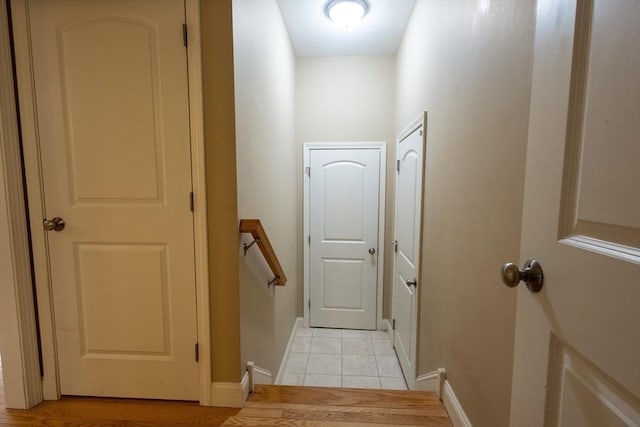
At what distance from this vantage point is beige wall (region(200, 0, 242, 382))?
1.41m

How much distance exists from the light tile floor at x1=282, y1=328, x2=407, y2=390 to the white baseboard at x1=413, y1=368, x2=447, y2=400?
0.51m

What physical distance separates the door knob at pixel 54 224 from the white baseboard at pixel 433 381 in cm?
214

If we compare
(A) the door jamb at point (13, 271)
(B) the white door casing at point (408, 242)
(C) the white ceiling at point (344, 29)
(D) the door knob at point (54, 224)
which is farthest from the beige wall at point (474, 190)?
(A) the door jamb at point (13, 271)

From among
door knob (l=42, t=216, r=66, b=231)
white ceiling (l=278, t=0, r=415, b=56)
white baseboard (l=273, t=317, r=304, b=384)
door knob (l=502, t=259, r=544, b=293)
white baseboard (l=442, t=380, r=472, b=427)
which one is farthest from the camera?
white baseboard (l=273, t=317, r=304, b=384)

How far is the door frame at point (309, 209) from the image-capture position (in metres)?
3.32

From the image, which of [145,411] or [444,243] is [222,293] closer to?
[145,411]

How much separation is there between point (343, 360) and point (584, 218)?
2.76m

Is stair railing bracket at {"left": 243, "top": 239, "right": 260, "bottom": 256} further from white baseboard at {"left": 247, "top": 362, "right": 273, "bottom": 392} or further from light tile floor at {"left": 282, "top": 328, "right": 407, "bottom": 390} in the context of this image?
light tile floor at {"left": 282, "top": 328, "right": 407, "bottom": 390}

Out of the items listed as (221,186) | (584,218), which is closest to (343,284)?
(221,186)

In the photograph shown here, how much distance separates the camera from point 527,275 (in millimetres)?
683

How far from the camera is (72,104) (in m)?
1.46

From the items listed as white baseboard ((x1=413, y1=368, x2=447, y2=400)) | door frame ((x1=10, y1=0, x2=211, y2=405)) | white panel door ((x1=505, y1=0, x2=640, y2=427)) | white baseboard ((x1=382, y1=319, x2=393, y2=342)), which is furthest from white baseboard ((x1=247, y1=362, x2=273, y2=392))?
white baseboard ((x1=382, y1=319, x2=393, y2=342))

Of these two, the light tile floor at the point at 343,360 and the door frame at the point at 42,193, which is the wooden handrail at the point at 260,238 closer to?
the door frame at the point at 42,193

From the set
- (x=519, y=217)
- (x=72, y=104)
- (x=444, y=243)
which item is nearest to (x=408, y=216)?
(x=444, y=243)
